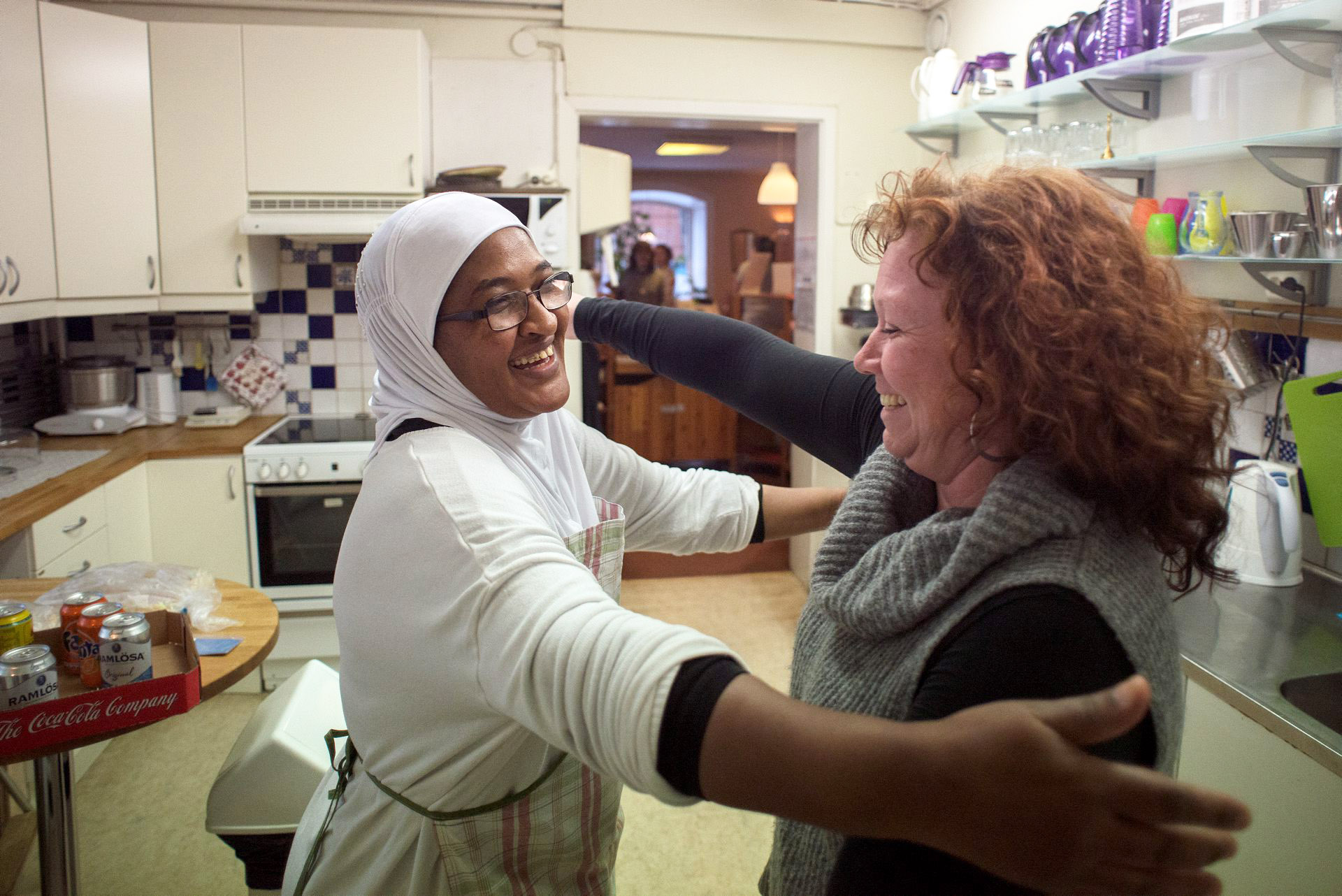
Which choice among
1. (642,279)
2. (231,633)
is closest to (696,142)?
(642,279)

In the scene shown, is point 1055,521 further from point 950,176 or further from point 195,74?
point 195,74

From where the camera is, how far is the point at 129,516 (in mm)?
3256

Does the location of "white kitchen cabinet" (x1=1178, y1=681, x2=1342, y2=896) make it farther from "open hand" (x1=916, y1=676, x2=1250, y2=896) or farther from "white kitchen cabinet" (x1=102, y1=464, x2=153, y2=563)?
"white kitchen cabinet" (x1=102, y1=464, x2=153, y2=563)

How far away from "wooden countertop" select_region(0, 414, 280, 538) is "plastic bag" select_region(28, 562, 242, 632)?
1.57 feet

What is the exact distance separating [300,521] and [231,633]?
1620 mm

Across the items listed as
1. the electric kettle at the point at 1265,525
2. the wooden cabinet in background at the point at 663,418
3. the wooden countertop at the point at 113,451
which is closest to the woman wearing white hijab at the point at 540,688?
the electric kettle at the point at 1265,525

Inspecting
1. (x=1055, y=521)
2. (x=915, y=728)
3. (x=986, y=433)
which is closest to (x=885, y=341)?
(x=986, y=433)

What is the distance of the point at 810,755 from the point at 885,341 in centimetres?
48

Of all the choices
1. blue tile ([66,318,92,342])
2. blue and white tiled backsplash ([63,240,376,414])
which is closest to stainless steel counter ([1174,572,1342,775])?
blue and white tiled backsplash ([63,240,376,414])

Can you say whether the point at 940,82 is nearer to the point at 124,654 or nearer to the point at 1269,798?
the point at 1269,798

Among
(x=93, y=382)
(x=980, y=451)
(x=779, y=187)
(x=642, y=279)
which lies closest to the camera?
(x=980, y=451)

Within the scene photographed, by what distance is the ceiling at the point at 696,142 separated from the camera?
8.26 metres

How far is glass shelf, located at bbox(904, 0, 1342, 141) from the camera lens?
1.94 meters

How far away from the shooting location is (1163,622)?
82 centimetres
